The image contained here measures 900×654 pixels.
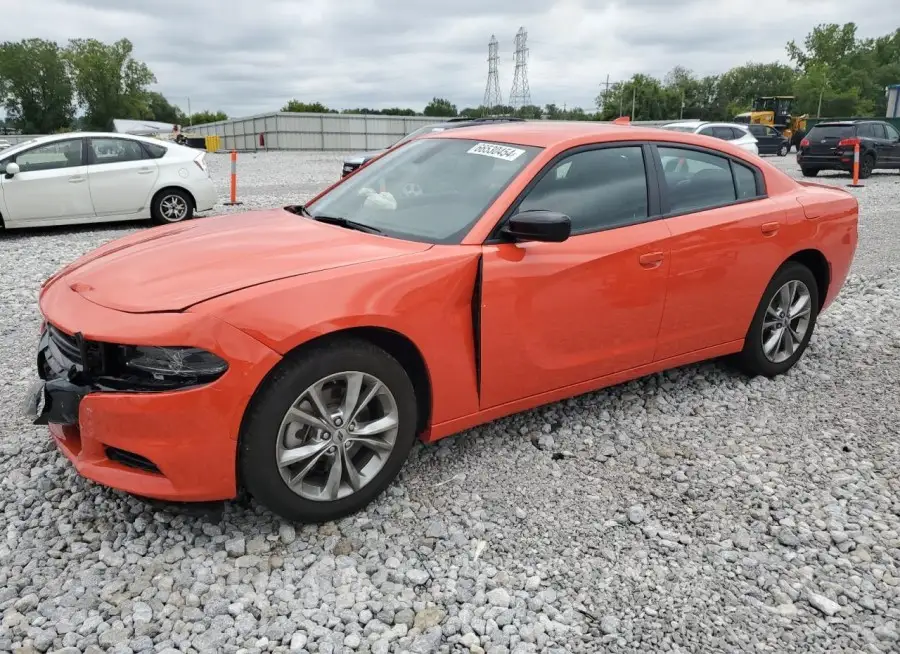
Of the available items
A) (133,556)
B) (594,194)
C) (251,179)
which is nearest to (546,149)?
(594,194)

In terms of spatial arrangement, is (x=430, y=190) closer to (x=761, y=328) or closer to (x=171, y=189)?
(x=761, y=328)

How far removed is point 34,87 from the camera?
8744 centimetres

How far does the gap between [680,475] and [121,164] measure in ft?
31.6

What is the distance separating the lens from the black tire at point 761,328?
455 centimetres

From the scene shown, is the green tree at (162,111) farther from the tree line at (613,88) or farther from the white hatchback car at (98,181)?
the white hatchback car at (98,181)

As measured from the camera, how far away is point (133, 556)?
9.20 ft

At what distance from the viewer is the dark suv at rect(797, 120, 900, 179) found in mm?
19344

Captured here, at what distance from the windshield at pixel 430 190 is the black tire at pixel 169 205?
25.2 ft

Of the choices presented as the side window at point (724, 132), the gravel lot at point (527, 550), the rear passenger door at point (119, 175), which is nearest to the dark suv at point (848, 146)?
the side window at point (724, 132)

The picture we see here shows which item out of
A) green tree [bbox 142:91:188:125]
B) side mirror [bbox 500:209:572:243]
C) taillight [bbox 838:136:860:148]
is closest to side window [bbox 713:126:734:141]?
taillight [bbox 838:136:860:148]

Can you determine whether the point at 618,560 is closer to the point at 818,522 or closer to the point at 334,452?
the point at 818,522

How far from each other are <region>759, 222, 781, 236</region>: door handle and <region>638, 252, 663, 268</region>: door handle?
36.4 inches

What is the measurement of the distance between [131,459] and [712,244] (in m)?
3.09

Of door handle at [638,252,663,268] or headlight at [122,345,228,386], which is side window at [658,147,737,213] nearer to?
door handle at [638,252,663,268]
